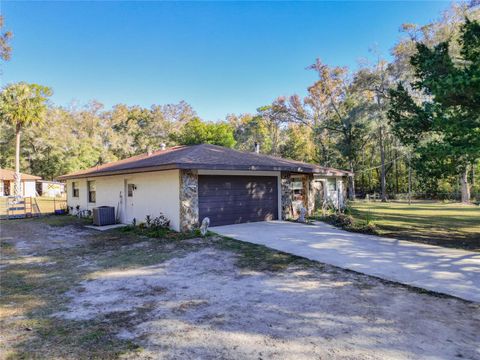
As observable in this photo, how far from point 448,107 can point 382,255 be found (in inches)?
186

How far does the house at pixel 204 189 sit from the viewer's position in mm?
9727

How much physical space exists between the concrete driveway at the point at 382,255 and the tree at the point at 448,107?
2.73 m

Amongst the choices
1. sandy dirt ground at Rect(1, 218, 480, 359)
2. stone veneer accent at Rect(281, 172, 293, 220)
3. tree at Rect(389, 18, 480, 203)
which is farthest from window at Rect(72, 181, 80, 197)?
tree at Rect(389, 18, 480, 203)

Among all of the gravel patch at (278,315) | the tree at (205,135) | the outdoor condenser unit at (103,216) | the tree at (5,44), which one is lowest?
the gravel patch at (278,315)

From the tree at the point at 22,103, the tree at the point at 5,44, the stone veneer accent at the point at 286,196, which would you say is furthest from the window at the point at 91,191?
the tree at the point at 22,103

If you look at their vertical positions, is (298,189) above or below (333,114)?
below

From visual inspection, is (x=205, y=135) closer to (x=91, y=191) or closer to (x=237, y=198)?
(x=91, y=191)

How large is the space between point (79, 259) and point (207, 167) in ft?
14.4

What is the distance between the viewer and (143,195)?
455 inches

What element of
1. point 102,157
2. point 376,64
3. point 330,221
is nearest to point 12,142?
point 102,157

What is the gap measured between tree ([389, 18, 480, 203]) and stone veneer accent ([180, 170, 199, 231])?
274 inches

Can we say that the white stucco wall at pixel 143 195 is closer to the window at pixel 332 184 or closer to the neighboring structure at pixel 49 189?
the window at pixel 332 184

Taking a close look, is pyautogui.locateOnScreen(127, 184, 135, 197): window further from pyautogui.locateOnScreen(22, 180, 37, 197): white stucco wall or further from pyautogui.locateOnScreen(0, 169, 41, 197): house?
pyautogui.locateOnScreen(22, 180, 37, 197): white stucco wall

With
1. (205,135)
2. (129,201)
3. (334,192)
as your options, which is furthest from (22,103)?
(334,192)
